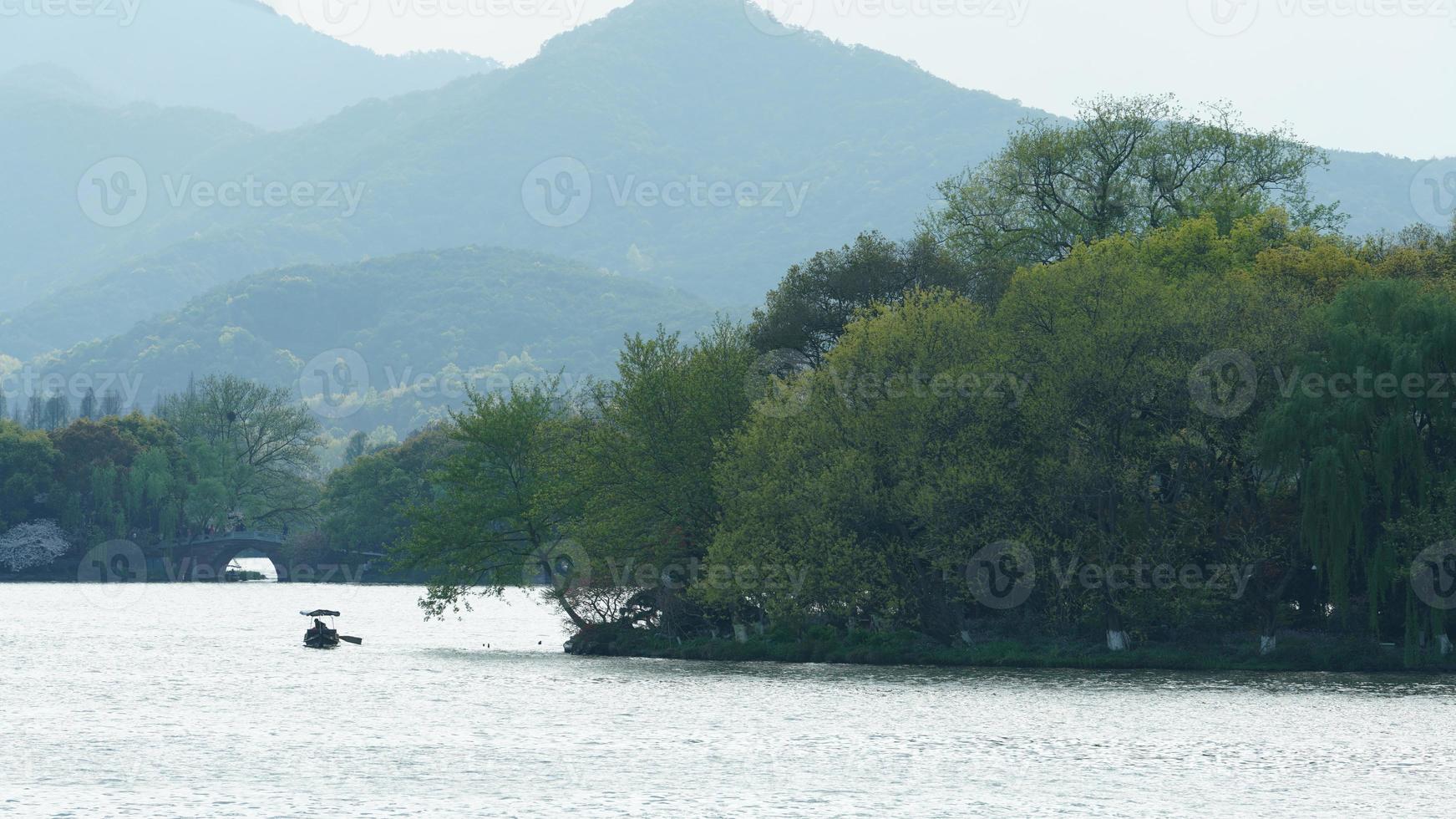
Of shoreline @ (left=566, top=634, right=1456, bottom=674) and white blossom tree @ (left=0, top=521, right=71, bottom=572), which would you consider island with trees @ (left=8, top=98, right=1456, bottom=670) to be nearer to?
shoreline @ (left=566, top=634, right=1456, bottom=674)

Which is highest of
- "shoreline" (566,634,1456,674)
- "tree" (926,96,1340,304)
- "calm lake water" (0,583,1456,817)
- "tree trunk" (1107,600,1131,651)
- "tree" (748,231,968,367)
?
"tree" (926,96,1340,304)

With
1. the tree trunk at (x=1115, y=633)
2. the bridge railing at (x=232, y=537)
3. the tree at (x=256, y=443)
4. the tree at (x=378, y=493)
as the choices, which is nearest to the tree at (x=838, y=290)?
the tree trunk at (x=1115, y=633)

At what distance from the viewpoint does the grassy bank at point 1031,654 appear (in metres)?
63.7

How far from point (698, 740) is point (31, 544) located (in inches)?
5300

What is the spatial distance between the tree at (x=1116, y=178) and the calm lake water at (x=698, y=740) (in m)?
32.6

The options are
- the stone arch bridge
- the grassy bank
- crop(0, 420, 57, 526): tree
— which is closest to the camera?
the grassy bank

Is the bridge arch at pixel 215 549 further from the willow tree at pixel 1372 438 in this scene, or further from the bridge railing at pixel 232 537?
the willow tree at pixel 1372 438

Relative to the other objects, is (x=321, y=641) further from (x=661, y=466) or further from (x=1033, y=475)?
(x=1033, y=475)

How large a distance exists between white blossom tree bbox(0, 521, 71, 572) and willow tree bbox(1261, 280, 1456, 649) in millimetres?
134609

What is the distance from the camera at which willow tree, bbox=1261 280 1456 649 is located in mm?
61438

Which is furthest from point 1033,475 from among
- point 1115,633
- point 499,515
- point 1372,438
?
point 499,515

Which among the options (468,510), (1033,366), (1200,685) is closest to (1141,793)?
(1200,685)

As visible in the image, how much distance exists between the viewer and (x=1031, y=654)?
67.9 metres

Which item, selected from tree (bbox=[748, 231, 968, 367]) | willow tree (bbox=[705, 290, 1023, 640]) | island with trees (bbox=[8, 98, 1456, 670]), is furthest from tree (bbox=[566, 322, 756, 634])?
tree (bbox=[748, 231, 968, 367])
